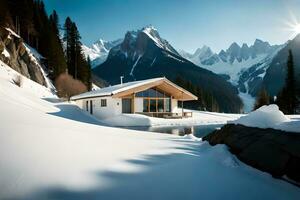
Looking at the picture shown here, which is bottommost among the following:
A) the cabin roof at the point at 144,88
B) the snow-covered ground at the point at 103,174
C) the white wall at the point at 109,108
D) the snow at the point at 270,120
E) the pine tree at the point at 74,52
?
the snow-covered ground at the point at 103,174

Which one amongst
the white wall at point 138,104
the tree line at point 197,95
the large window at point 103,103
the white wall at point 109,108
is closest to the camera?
the white wall at point 109,108

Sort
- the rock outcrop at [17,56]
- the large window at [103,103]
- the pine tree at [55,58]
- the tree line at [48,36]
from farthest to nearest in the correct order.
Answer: the pine tree at [55,58], the tree line at [48,36], the rock outcrop at [17,56], the large window at [103,103]

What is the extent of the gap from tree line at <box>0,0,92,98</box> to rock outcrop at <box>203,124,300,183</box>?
34.5m

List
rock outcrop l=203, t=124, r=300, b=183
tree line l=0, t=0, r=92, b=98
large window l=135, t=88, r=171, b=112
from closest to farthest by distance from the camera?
rock outcrop l=203, t=124, r=300, b=183 → large window l=135, t=88, r=171, b=112 → tree line l=0, t=0, r=92, b=98

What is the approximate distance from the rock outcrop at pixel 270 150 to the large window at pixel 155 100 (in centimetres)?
2346

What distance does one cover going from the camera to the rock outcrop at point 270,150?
451 centimetres

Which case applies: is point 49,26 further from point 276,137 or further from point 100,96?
point 276,137

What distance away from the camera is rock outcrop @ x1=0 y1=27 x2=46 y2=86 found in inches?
1262

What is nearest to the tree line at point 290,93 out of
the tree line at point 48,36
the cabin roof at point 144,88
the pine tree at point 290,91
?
the pine tree at point 290,91

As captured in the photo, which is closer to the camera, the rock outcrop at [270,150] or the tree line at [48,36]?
the rock outcrop at [270,150]

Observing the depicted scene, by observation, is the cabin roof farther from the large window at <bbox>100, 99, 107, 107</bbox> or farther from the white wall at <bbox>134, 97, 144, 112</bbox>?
the white wall at <bbox>134, 97, 144, 112</bbox>

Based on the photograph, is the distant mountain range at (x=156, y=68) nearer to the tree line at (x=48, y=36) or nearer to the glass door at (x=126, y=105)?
the tree line at (x=48, y=36)

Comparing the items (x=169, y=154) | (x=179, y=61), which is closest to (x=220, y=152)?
(x=169, y=154)

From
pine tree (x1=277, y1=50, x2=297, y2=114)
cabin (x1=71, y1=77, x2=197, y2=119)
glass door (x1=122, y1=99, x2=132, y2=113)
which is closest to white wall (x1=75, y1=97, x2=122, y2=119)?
cabin (x1=71, y1=77, x2=197, y2=119)
